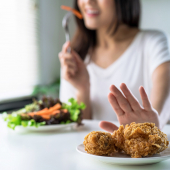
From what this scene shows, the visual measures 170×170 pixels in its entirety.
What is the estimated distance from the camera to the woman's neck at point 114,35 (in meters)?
2.17

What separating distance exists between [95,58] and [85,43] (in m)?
0.18

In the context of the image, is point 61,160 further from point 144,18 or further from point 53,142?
point 144,18

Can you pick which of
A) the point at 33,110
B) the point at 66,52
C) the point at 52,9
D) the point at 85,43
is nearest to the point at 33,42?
the point at 52,9

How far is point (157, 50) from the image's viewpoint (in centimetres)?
187

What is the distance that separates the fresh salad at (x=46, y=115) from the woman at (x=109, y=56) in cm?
57

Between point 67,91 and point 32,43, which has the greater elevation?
point 32,43

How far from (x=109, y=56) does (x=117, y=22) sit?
1.03ft

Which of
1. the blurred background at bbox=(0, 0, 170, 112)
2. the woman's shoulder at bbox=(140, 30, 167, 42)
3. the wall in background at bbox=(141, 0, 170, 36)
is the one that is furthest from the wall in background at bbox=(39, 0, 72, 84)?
the woman's shoulder at bbox=(140, 30, 167, 42)

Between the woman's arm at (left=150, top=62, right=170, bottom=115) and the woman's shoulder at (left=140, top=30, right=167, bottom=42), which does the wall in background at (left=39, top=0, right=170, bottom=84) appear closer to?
the woman's shoulder at (left=140, top=30, right=167, bottom=42)

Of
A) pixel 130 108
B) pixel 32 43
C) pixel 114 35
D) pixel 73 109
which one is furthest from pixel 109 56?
pixel 32 43

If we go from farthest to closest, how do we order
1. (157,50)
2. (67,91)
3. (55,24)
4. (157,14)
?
(55,24) → (157,14) → (67,91) → (157,50)

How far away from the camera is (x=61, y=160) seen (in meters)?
0.75

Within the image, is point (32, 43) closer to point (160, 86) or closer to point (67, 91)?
point (67, 91)

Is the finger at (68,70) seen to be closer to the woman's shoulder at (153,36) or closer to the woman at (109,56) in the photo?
the woman at (109,56)
